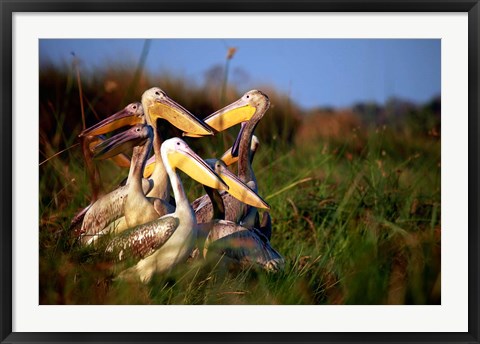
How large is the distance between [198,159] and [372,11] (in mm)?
1413

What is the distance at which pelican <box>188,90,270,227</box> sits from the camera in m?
6.41

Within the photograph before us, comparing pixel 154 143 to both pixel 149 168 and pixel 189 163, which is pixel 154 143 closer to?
pixel 149 168

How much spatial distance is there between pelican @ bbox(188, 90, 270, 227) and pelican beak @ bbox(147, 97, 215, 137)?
27cm

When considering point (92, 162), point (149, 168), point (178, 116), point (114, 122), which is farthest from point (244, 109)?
point (92, 162)

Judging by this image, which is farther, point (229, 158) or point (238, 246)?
point (229, 158)

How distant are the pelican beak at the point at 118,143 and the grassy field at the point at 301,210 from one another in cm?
38

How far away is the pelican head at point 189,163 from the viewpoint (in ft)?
19.1

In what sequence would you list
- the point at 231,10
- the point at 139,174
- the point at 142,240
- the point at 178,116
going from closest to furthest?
the point at 231,10 < the point at 142,240 < the point at 139,174 < the point at 178,116

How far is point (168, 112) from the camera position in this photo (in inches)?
246

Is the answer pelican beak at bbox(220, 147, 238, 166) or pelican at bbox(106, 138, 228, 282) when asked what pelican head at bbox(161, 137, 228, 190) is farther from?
pelican beak at bbox(220, 147, 238, 166)

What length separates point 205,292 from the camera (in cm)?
570

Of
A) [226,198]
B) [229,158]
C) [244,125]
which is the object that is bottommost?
[226,198]

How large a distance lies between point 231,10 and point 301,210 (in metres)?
2.50

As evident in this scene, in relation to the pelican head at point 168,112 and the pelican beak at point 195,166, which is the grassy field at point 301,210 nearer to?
the pelican beak at point 195,166
